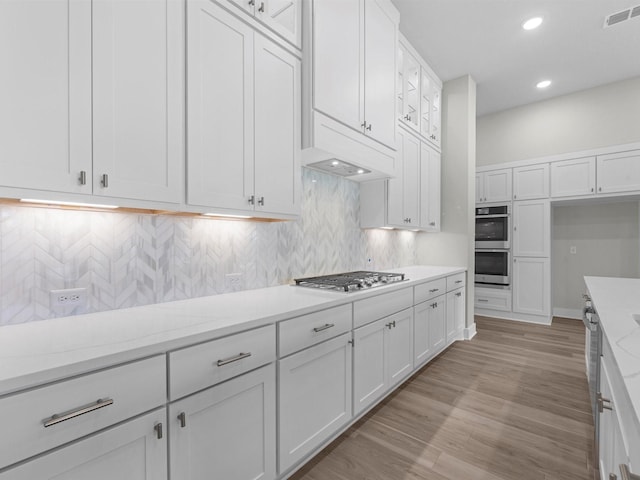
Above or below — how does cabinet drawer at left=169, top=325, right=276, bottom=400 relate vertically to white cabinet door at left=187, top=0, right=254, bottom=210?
below

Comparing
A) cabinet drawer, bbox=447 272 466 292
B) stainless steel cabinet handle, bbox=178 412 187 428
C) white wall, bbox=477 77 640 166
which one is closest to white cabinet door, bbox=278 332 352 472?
stainless steel cabinet handle, bbox=178 412 187 428

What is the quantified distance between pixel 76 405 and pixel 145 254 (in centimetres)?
84

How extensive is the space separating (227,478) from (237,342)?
53cm

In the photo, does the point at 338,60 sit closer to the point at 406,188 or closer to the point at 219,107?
the point at 219,107

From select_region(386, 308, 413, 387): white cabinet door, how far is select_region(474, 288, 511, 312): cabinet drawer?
118 inches

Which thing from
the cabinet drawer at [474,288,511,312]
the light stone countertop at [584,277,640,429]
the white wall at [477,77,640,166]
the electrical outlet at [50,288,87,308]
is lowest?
the cabinet drawer at [474,288,511,312]

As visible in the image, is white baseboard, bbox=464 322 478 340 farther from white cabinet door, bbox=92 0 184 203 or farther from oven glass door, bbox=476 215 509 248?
white cabinet door, bbox=92 0 184 203

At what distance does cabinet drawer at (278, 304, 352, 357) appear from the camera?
148 cm

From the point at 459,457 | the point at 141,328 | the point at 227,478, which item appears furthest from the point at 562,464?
the point at 141,328

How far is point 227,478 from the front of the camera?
49.0 inches

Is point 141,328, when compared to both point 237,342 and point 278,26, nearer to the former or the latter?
point 237,342

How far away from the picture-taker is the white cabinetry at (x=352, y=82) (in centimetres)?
195

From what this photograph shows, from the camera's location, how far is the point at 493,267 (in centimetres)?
486

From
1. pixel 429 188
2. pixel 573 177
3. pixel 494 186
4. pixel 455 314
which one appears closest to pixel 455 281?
pixel 455 314
